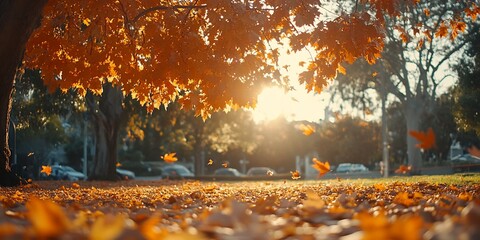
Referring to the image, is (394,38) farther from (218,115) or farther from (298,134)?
(298,134)

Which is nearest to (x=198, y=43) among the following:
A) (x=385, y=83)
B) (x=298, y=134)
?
(x=385, y=83)

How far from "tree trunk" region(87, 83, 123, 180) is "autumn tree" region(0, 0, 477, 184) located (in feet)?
41.8

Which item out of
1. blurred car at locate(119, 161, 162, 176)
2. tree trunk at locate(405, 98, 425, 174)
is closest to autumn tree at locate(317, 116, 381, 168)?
tree trunk at locate(405, 98, 425, 174)

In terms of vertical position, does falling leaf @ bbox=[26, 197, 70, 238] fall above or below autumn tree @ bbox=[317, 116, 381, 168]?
below

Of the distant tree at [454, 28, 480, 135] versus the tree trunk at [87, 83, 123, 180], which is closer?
the tree trunk at [87, 83, 123, 180]

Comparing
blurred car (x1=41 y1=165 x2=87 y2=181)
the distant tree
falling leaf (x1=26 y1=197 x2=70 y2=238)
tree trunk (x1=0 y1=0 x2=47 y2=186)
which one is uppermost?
A: the distant tree

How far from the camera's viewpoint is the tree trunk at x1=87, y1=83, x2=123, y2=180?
24.3m

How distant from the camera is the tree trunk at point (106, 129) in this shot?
958 inches

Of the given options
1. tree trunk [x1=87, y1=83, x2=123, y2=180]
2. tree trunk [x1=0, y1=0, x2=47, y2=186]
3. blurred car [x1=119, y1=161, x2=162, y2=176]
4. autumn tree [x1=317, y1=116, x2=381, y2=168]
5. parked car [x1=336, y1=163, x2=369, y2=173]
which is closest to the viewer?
tree trunk [x1=0, y1=0, x2=47, y2=186]

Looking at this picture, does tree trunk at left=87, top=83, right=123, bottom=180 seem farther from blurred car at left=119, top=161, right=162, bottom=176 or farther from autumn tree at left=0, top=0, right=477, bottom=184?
blurred car at left=119, top=161, right=162, bottom=176

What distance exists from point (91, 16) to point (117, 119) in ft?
49.7

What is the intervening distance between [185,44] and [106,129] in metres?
16.0

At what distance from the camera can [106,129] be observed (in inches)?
965

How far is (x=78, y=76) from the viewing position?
424 inches
